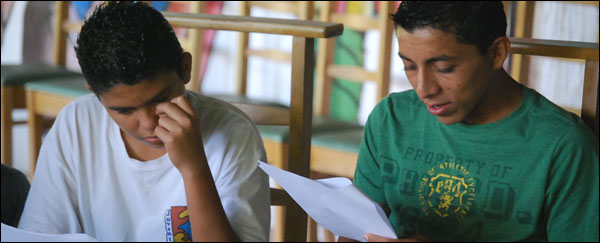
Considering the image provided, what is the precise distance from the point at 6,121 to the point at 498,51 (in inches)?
75.0

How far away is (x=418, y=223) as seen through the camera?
117cm

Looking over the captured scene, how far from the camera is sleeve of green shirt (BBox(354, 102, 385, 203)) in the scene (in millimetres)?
1222

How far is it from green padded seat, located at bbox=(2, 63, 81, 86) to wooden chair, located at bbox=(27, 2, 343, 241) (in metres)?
1.32

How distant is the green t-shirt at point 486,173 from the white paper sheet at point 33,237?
18.0 inches

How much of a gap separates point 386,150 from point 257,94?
2.04 metres

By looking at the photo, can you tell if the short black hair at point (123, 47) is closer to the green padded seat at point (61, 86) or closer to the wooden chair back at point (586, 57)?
the wooden chair back at point (586, 57)

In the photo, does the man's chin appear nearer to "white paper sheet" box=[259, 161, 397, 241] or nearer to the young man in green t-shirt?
the young man in green t-shirt

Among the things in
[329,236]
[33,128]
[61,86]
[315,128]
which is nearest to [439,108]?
[315,128]

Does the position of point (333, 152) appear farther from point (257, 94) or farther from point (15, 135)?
point (15, 135)

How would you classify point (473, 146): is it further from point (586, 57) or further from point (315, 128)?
point (315, 128)

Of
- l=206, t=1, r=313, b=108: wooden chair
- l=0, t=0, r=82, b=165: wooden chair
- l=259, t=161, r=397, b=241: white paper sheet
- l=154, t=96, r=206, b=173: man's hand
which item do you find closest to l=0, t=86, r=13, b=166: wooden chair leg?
l=0, t=0, r=82, b=165: wooden chair

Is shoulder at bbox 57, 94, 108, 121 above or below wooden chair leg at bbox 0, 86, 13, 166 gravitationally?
above

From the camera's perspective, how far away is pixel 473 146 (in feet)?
3.66

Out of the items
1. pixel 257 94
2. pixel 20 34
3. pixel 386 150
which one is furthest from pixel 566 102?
pixel 20 34
